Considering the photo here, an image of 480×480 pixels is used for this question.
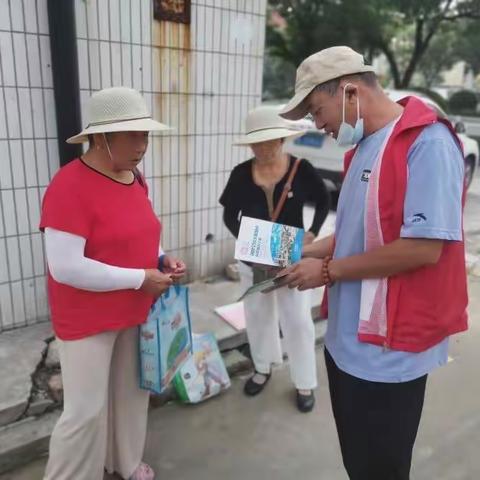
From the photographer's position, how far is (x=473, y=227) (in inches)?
250

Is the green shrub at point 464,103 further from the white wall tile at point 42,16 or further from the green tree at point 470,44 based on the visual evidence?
the white wall tile at point 42,16

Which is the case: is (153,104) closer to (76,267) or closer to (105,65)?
(105,65)

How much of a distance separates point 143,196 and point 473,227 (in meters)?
5.59

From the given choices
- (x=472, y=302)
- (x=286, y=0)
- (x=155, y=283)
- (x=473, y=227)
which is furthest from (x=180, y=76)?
(x=286, y=0)

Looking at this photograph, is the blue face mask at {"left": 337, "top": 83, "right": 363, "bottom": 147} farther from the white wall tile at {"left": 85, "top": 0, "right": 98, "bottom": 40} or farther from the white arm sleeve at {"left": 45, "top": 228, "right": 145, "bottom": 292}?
the white wall tile at {"left": 85, "top": 0, "right": 98, "bottom": 40}

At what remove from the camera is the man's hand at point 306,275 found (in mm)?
1591

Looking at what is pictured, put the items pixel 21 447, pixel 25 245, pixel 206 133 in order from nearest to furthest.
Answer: pixel 21 447, pixel 25 245, pixel 206 133

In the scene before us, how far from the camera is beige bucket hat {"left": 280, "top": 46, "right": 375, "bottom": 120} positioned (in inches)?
56.4

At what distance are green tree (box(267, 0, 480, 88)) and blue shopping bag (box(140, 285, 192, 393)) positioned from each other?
47.1ft

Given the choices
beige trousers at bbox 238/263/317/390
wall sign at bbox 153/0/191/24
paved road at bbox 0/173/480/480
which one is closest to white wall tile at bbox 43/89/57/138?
wall sign at bbox 153/0/191/24

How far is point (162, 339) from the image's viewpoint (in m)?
2.04

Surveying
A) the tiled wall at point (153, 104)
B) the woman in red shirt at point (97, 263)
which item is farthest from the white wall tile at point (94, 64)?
the woman in red shirt at point (97, 263)

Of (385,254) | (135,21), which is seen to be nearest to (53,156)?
(135,21)

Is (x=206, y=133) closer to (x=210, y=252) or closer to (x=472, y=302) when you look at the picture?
(x=210, y=252)
